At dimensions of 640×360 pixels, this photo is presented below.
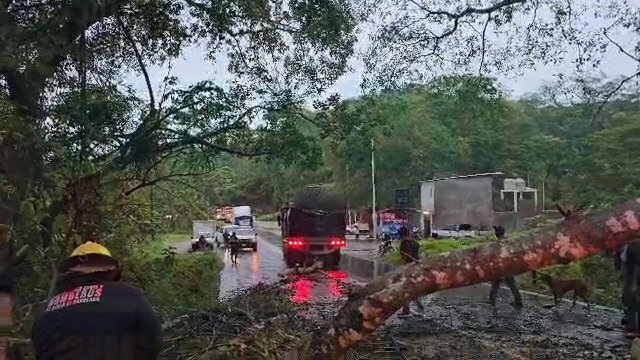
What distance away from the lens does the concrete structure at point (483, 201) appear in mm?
35969

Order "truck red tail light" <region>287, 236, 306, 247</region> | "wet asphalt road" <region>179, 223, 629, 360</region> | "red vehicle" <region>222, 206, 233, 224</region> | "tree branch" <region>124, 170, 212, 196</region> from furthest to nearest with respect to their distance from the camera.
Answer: "red vehicle" <region>222, 206, 233, 224</region> < "truck red tail light" <region>287, 236, 306, 247</region> < "tree branch" <region>124, 170, 212, 196</region> < "wet asphalt road" <region>179, 223, 629, 360</region>

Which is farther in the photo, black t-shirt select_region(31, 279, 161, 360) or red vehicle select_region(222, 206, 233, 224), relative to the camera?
red vehicle select_region(222, 206, 233, 224)

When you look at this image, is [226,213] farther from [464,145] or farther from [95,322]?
[95,322]

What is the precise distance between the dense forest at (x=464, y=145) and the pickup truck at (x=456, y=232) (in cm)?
468

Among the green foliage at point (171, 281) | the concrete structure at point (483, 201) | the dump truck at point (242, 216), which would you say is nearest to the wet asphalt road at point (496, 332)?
the green foliage at point (171, 281)

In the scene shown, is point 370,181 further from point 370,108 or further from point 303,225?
point 370,108

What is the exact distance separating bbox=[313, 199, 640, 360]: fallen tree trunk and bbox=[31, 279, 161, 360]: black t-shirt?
2234 mm

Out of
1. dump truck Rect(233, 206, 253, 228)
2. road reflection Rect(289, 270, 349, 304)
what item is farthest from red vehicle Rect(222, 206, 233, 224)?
road reflection Rect(289, 270, 349, 304)

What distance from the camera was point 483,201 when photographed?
3612cm

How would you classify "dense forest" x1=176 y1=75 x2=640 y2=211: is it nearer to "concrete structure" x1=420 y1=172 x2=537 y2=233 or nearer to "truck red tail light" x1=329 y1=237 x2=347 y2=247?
"concrete structure" x1=420 y1=172 x2=537 y2=233

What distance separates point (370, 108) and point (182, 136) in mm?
3338

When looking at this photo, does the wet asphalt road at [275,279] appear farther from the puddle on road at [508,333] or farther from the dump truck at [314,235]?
the puddle on road at [508,333]

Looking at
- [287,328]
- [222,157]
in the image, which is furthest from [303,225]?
[287,328]

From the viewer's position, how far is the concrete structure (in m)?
36.0
